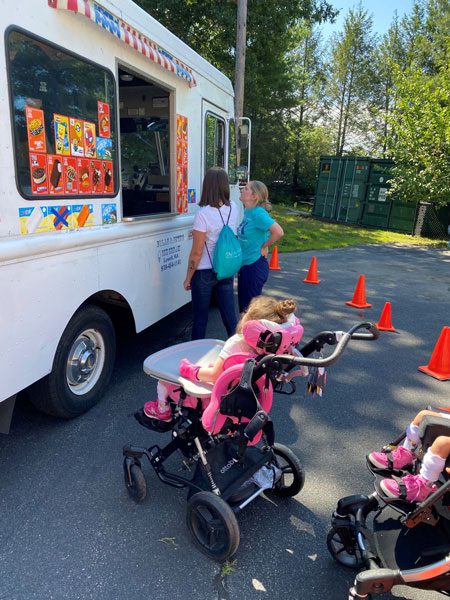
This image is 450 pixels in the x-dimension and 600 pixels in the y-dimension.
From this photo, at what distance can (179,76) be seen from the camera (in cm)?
410

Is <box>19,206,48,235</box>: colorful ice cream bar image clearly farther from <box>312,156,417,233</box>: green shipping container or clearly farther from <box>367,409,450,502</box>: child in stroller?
<box>312,156,417,233</box>: green shipping container

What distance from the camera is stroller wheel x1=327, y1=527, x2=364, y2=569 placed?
2.13 meters

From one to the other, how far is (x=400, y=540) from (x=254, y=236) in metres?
2.94

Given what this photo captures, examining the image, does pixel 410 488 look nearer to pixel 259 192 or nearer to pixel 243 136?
pixel 259 192

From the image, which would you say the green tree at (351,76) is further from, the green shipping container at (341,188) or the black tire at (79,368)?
the black tire at (79,368)

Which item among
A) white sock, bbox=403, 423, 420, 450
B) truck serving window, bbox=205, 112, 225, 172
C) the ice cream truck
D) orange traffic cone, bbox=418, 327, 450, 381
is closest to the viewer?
white sock, bbox=403, 423, 420, 450

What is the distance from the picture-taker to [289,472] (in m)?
2.59

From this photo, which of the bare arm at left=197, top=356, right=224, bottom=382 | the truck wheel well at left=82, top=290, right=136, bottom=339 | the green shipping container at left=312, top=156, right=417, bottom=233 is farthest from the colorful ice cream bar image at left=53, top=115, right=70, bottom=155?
the green shipping container at left=312, top=156, right=417, bottom=233

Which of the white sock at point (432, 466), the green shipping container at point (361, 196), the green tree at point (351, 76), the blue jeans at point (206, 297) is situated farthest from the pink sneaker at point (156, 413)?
the green tree at point (351, 76)

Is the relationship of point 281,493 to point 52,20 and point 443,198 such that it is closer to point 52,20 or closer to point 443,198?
point 52,20

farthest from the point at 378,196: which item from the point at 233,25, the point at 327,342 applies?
the point at 327,342

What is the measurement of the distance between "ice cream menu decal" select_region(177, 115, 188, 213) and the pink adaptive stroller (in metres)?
2.29

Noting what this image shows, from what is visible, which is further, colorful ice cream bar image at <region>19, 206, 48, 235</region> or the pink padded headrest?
colorful ice cream bar image at <region>19, 206, 48, 235</region>

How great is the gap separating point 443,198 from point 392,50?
20.4 meters
